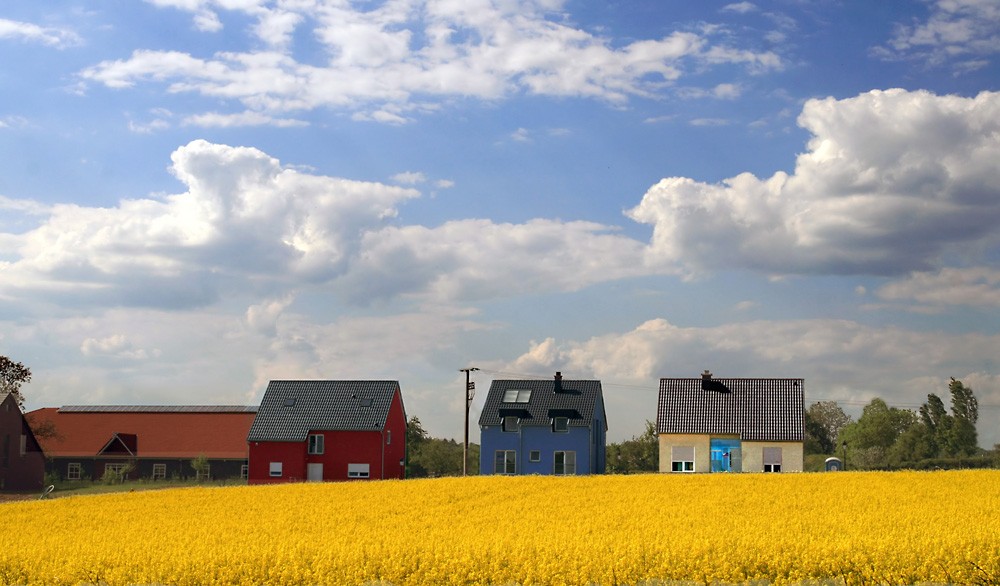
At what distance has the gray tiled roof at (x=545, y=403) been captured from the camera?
7275cm

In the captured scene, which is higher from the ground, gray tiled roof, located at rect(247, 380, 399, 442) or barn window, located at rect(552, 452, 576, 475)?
gray tiled roof, located at rect(247, 380, 399, 442)

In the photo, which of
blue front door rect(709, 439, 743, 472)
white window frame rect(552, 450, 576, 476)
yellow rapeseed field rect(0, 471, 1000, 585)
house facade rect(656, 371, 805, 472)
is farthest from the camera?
white window frame rect(552, 450, 576, 476)

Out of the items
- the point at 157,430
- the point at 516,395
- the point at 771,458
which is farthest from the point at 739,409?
the point at 157,430

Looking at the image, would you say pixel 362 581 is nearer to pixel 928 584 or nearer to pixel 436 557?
pixel 436 557

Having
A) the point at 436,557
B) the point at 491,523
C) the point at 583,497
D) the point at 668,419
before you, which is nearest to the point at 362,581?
the point at 436,557

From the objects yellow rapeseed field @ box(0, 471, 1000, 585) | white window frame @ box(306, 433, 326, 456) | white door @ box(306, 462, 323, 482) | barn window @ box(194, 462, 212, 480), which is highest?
white window frame @ box(306, 433, 326, 456)

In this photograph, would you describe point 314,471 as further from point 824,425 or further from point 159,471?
point 824,425

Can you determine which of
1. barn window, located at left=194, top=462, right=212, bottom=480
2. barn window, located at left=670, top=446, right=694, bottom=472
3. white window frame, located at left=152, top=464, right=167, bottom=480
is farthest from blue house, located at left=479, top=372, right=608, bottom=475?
white window frame, located at left=152, top=464, right=167, bottom=480

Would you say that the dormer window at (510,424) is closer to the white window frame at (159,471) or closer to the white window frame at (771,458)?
the white window frame at (771,458)

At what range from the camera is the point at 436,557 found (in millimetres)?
21516

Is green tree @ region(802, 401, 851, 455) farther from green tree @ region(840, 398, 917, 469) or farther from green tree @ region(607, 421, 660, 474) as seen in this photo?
green tree @ region(607, 421, 660, 474)

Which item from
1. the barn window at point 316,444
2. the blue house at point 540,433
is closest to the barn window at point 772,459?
the blue house at point 540,433

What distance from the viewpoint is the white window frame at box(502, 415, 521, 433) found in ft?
240

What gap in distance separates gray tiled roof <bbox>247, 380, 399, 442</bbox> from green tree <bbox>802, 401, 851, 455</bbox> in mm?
59149
